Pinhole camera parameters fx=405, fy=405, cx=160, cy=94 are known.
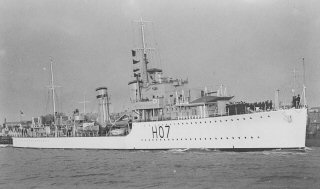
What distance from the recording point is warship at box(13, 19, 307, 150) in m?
32.3

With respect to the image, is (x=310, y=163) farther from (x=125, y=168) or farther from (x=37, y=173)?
(x=37, y=173)

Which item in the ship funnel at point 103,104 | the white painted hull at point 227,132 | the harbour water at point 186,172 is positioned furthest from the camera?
the ship funnel at point 103,104

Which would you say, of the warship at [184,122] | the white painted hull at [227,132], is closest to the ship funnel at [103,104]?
the warship at [184,122]

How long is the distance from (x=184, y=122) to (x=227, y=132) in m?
4.67

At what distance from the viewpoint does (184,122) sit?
123ft

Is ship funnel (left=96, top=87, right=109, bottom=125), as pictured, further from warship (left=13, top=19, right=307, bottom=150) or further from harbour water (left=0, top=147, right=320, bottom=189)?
harbour water (left=0, top=147, right=320, bottom=189)

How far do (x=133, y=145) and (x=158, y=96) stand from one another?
5882 millimetres

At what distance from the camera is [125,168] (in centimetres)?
2789

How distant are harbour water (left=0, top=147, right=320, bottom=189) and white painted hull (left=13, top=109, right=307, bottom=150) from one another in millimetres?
1208

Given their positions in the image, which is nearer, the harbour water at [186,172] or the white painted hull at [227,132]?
the harbour water at [186,172]

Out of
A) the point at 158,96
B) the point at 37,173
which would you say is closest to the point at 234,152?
the point at 158,96

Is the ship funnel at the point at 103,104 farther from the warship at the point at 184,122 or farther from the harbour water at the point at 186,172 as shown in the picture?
the harbour water at the point at 186,172

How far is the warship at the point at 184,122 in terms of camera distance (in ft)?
106

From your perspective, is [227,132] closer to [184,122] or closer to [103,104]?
[184,122]
